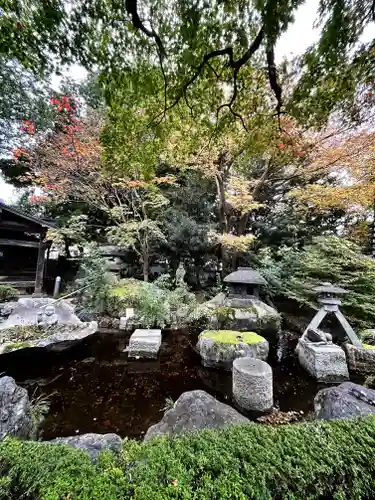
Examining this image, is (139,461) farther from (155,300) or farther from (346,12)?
(155,300)

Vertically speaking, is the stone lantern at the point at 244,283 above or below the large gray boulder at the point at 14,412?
above

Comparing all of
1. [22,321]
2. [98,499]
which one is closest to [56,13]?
[98,499]

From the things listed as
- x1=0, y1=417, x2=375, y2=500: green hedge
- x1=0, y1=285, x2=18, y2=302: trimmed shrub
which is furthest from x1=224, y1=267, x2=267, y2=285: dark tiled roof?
x1=0, y1=285, x2=18, y2=302: trimmed shrub

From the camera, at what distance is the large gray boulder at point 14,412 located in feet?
7.64

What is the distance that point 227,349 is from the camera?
5023 mm

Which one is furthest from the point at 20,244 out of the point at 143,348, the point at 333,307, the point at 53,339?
the point at 333,307

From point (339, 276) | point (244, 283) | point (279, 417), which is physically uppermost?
point (339, 276)

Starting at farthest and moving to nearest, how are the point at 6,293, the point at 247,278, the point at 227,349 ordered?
the point at 6,293, the point at 247,278, the point at 227,349

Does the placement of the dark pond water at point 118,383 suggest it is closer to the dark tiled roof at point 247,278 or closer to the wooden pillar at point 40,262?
the dark tiled roof at point 247,278

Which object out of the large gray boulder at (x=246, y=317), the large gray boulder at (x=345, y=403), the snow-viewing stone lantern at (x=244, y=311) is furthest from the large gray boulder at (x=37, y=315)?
the large gray boulder at (x=345, y=403)

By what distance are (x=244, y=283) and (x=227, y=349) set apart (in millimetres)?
2862

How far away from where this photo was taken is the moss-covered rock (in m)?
5.01

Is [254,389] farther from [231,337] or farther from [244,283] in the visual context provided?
[244,283]

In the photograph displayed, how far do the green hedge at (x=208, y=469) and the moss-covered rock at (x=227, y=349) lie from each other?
341cm
